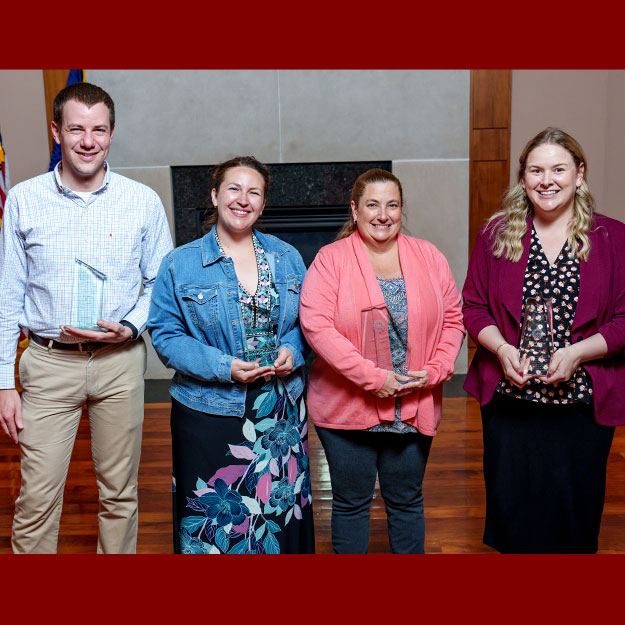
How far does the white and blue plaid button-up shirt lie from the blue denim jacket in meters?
0.11

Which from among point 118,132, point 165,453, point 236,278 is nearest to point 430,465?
point 165,453

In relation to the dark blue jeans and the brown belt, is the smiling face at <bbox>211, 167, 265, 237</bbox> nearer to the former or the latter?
the brown belt

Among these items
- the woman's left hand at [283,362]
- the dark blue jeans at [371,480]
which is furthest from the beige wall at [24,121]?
the dark blue jeans at [371,480]

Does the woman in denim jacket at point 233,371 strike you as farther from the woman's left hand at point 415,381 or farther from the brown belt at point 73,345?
the woman's left hand at point 415,381

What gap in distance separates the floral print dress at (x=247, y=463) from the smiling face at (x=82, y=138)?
0.48m

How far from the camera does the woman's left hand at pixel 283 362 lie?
5.90 ft

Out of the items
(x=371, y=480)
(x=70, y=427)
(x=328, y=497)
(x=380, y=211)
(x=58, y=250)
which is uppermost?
(x=380, y=211)

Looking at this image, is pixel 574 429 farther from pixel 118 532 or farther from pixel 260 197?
pixel 118 532

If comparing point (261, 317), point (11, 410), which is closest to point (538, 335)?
point (261, 317)

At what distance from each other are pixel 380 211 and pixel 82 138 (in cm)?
80

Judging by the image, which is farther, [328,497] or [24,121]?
[24,121]

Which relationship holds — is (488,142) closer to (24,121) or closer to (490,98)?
(490,98)

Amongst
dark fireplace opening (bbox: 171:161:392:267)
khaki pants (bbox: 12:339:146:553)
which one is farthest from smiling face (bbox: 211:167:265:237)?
dark fireplace opening (bbox: 171:161:392:267)

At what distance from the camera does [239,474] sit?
72.6 inches
